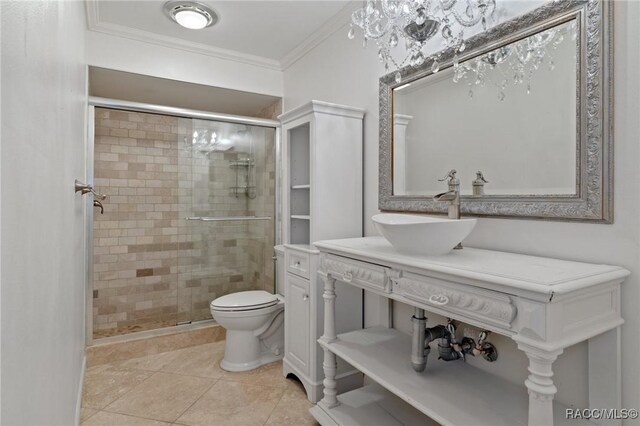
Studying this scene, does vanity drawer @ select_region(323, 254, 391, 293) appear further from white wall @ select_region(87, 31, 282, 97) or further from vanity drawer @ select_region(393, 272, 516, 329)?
white wall @ select_region(87, 31, 282, 97)

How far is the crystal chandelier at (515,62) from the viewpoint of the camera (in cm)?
126

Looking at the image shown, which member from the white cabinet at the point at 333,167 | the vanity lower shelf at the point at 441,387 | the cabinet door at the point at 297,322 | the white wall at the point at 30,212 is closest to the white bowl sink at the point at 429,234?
the vanity lower shelf at the point at 441,387

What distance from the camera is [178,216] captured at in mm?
3293

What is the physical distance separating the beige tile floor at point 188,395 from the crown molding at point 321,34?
2.41 m

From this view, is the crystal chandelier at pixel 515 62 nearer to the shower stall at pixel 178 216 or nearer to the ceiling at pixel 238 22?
the ceiling at pixel 238 22

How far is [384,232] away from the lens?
4.53ft

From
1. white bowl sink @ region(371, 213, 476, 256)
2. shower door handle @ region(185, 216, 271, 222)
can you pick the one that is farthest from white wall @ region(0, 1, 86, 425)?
shower door handle @ region(185, 216, 271, 222)

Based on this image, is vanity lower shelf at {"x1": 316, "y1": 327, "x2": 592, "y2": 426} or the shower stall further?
the shower stall

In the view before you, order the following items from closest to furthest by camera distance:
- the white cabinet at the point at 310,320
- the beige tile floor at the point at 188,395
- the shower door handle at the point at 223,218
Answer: the beige tile floor at the point at 188,395
the white cabinet at the point at 310,320
the shower door handle at the point at 223,218

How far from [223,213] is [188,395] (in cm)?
154

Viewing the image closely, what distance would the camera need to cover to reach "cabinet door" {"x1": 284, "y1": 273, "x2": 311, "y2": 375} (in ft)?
6.88

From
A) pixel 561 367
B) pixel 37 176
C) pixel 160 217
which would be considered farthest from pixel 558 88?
pixel 160 217

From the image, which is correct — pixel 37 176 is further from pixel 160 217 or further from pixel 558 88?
pixel 160 217

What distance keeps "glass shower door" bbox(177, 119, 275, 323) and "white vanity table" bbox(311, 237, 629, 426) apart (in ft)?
5.15
